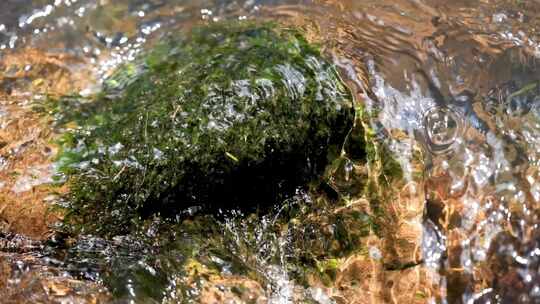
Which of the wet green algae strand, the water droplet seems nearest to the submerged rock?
the wet green algae strand

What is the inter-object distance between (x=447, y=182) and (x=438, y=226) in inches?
10.1

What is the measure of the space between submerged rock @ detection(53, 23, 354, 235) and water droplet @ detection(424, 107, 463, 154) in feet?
1.56

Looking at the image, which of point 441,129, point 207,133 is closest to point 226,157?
point 207,133

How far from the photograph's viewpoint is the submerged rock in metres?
2.74

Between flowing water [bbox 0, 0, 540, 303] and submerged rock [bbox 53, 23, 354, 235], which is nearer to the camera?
flowing water [bbox 0, 0, 540, 303]

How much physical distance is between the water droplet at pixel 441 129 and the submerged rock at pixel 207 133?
475mm

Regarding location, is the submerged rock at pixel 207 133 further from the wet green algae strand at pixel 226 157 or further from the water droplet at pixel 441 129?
the water droplet at pixel 441 129

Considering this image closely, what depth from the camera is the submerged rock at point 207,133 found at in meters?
2.74

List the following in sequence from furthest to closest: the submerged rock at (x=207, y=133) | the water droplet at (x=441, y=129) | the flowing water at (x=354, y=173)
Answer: the water droplet at (x=441, y=129), the submerged rock at (x=207, y=133), the flowing water at (x=354, y=173)

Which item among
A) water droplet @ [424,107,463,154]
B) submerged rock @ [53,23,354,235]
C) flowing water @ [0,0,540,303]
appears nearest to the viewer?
flowing water @ [0,0,540,303]

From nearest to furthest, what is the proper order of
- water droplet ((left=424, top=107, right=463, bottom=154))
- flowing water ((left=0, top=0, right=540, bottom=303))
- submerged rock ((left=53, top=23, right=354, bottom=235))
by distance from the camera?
flowing water ((left=0, top=0, right=540, bottom=303)), submerged rock ((left=53, top=23, right=354, bottom=235)), water droplet ((left=424, top=107, right=463, bottom=154))

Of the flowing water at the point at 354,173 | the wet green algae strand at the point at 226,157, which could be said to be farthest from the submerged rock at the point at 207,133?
the flowing water at the point at 354,173

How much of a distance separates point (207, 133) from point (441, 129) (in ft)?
4.47

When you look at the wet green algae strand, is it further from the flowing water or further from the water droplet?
the water droplet
